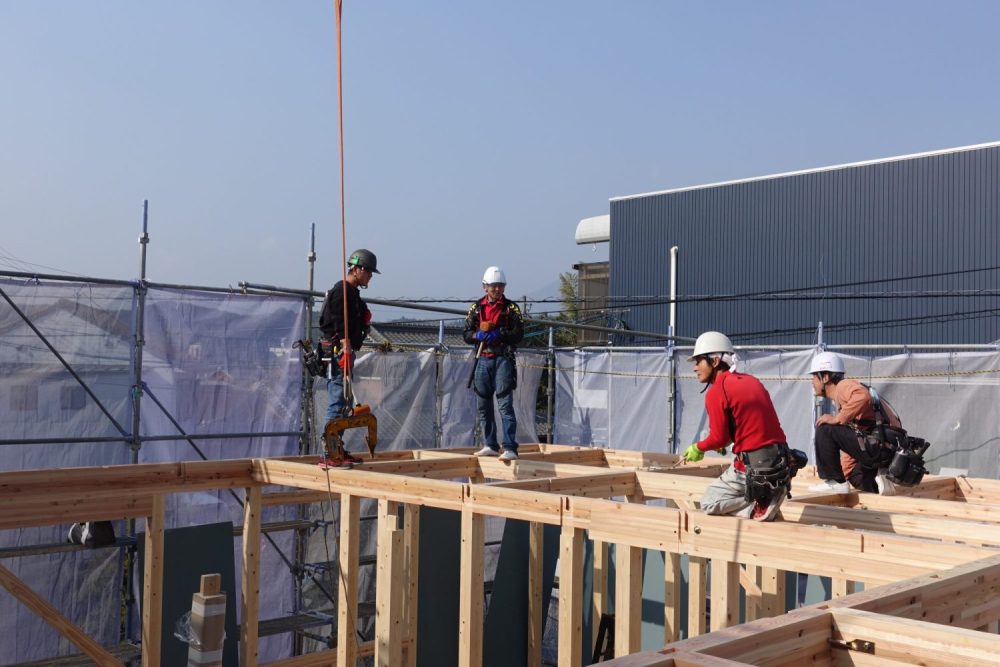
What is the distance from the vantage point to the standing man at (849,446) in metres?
8.74

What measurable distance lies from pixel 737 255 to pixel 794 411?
1397 cm

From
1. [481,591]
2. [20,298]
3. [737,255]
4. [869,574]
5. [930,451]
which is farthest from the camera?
[737,255]

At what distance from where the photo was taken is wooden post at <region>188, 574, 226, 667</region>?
20.5 feet

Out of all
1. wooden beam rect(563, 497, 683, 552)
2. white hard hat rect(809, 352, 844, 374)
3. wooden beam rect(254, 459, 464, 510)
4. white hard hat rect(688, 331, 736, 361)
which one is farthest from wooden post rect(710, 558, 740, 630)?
white hard hat rect(809, 352, 844, 374)

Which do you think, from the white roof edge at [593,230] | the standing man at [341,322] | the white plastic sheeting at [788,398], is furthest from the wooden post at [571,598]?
the white roof edge at [593,230]

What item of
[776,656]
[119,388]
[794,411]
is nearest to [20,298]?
[119,388]

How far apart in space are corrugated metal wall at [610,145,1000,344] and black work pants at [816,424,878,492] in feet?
51.6

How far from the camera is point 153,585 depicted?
8.88 m

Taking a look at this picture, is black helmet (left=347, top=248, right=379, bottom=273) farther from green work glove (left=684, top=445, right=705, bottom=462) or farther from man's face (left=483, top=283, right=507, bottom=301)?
green work glove (left=684, top=445, right=705, bottom=462)

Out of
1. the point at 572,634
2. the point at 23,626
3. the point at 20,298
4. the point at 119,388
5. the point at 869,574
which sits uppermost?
the point at 20,298

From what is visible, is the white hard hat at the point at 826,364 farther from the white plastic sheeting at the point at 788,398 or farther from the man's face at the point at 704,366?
the white plastic sheeting at the point at 788,398

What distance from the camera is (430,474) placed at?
9.89 metres

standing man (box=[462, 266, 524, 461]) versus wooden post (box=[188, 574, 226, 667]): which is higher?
standing man (box=[462, 266, 524, 461])

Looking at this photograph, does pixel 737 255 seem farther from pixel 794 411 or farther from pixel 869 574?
pixel 869 574
